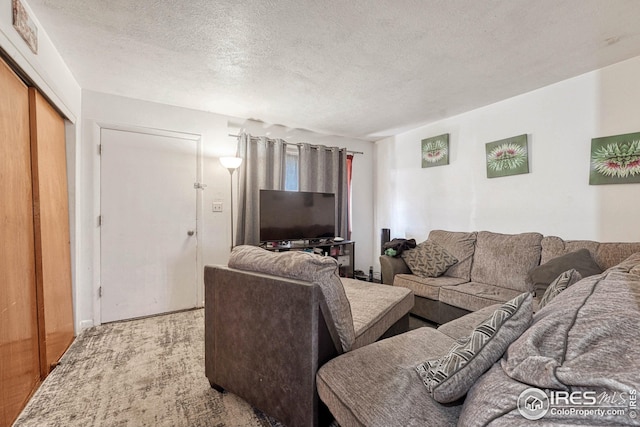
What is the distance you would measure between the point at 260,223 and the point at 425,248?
1.90 m

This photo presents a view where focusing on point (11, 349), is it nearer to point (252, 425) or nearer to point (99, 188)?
point (252, 425)

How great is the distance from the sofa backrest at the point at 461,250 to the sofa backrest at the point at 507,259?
57mm

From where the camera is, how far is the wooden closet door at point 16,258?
1444 millimetres

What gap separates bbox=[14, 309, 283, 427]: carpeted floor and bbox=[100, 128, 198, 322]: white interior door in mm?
510

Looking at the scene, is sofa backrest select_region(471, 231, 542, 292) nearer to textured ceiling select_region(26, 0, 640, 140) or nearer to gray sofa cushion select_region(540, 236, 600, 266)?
gray sofa cushion select_region(540, 236, 600, 266)

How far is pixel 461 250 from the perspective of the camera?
305 centimetres

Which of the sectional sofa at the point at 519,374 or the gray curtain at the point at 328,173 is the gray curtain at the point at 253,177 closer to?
the gray curtain at the point at 328,173

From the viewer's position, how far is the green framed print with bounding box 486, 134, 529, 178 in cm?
285

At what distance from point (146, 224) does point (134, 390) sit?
5.67ft

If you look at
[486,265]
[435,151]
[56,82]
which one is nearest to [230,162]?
[56,82]

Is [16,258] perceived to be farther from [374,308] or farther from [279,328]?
[374,308]

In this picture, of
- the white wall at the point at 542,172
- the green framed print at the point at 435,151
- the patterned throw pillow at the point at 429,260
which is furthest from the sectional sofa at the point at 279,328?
the green framed print at the point at 435,151

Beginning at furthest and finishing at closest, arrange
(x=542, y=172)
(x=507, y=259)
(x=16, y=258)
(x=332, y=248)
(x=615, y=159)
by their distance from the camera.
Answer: (x=332, y=248)
(x=542, y=172)
(x=507, y=259)
(x=615, y=159)
(x=16, y=258)

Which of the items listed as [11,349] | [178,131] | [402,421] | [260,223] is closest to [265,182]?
[260,223]
